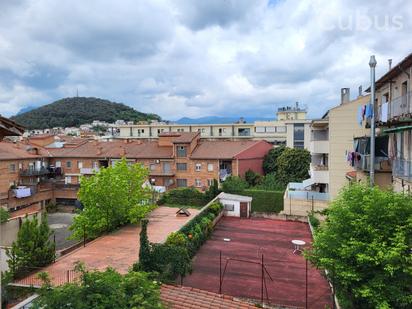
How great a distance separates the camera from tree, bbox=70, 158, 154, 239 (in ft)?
86.7

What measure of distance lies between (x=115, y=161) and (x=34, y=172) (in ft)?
39.2

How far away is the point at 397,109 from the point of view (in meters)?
17.8

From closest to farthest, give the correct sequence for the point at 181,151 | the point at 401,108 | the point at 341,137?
the point at 401,108
the point at 341,137
the point at 181,151

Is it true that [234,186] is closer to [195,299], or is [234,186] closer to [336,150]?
[336,150]

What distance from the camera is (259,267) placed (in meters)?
21.0

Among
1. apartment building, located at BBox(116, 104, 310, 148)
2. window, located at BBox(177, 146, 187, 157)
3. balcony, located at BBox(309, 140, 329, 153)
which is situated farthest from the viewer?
apartment building, located at BBox(116, 104, 310, 148)

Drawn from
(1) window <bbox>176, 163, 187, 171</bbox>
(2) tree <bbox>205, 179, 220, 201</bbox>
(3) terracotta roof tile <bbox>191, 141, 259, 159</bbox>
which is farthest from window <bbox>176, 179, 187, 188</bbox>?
(2) tree <bbox>205, 179, 220, 201</bbox>

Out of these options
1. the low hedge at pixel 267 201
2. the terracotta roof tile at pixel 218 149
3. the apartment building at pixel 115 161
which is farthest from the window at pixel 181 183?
the low hedge at pixel 267 201

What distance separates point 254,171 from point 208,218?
2196cm

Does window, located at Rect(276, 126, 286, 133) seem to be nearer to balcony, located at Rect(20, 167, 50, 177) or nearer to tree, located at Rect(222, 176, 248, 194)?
tree, located at Rect(222, 176, 248, 194)

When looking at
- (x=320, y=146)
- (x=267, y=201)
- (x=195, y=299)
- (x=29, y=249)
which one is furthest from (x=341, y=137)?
(x=29, y=249)

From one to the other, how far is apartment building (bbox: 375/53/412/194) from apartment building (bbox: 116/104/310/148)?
37.5 m

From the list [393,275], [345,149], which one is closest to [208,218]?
[345,149]

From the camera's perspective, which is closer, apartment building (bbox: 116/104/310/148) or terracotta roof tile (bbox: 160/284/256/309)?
terracotta roof tile (bbox: 160/284/256/309)
